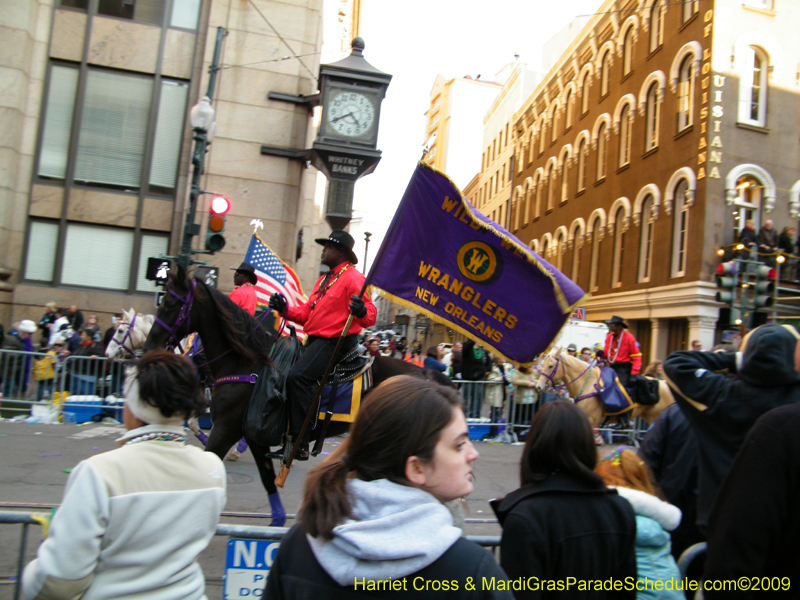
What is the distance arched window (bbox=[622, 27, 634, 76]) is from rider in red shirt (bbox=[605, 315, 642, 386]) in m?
18.8

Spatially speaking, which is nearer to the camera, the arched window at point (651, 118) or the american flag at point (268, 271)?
the american flag at point (268, 271)

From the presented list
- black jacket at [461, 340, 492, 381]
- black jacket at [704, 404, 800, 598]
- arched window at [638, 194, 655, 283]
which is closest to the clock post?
black jacket at [461, 340, 492, 381]

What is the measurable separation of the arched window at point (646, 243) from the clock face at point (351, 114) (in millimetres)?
15953

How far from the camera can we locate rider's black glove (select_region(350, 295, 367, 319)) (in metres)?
5.07

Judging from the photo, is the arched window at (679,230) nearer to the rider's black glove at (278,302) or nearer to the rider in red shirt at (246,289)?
the rider in red shirt at (246,289)

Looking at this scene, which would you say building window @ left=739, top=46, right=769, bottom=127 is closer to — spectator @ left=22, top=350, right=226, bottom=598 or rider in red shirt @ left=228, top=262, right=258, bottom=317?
rider in red shirt @ left=228, top=262, right=258, bottom=317

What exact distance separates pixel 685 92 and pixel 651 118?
2.52 meters

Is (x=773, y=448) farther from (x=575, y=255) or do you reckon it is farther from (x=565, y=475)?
(x=575, y=255)

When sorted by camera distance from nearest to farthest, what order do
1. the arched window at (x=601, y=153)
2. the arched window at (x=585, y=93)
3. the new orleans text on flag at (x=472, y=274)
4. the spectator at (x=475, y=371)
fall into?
1. the new orleans text on flag at (x=472, y=274)
2. the spectator at (x=475, y=371)
3. the arched window at (x=601, y=153)
4. the arched window at (x=585, y=93)

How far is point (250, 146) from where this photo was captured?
14.5 meters

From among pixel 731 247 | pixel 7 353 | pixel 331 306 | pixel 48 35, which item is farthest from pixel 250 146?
pixel 731 247

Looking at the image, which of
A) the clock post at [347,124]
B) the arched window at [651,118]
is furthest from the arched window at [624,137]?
the clock post at [347,124]

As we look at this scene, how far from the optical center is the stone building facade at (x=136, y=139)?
47.0ft

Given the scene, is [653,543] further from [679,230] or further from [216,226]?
[679,230]
